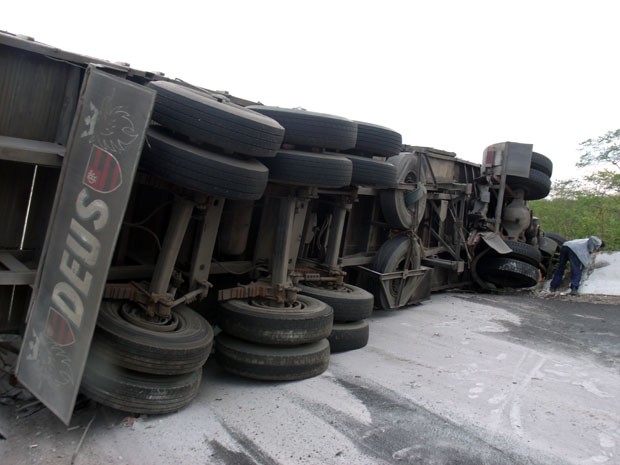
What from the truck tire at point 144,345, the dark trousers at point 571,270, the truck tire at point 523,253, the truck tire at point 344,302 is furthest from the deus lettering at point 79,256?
the dark trousers at point 571,270

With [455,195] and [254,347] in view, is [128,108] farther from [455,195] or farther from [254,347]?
[455,195]

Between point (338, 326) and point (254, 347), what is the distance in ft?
3.34

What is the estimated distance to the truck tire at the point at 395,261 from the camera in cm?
572

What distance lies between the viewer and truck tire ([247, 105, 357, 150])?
355 cm

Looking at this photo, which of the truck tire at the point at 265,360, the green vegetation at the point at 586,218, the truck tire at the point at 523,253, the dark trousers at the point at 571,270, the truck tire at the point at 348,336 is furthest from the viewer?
the green vegetation at the point at 586,218

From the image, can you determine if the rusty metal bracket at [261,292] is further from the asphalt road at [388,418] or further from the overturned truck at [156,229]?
the asphalt road at [388,418]

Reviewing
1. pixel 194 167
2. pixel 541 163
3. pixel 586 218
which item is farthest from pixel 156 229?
pixel 586 218

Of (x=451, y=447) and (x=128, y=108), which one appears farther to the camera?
(x=451, y=447)

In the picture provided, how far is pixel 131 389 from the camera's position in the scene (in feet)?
8.84

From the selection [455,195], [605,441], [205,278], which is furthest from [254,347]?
[455,195]

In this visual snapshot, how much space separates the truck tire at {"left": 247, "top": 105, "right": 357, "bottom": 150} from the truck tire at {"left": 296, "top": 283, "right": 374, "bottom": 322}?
51.8 inches

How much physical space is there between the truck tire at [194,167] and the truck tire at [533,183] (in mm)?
6850

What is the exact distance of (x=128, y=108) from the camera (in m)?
2.33

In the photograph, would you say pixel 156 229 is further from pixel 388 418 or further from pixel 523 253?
pixel 523 253
